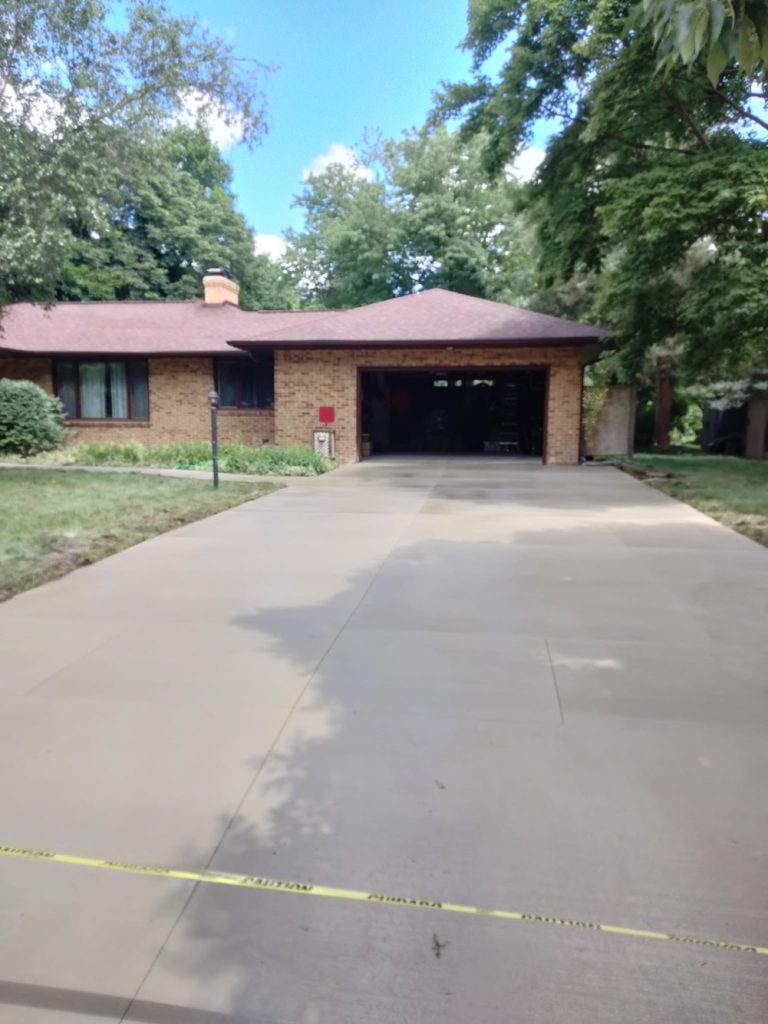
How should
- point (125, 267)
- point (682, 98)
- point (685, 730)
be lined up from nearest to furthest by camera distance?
point (685, 730), point (682, 98), point (125, 267)

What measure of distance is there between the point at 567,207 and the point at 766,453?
10.8 metres

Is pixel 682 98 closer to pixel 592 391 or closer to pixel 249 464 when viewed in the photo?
pixel 592 391

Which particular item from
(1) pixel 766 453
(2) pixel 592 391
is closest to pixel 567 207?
(2) pixel 592 391

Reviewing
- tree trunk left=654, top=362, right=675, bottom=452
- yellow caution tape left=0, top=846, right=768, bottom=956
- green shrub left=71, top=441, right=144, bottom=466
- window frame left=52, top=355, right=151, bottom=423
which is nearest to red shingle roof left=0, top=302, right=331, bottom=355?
window frame left=52, top=355, right=151, bottom=423

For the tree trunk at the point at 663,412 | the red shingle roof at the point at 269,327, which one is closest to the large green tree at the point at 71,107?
the red shingle roof at the point at 269,327

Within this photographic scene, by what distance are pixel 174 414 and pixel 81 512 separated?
37.0 feet

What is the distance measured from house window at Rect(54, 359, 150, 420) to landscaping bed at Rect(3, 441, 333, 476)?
2035 mm

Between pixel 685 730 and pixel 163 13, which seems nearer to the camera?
pixel 685 730

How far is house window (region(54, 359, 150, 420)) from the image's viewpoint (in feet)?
66.5

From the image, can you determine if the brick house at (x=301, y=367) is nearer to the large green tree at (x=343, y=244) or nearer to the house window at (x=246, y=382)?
the house window at (x=246, y=382)

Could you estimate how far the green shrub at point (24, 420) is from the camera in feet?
57.9

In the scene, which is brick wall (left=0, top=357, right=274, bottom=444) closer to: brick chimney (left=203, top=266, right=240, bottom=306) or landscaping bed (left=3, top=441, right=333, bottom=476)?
landscaping bed (left=3, top=441, right=333, bottom=476)

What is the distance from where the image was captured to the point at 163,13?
47.0 feet

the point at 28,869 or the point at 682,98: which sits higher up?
the point at 682,98
